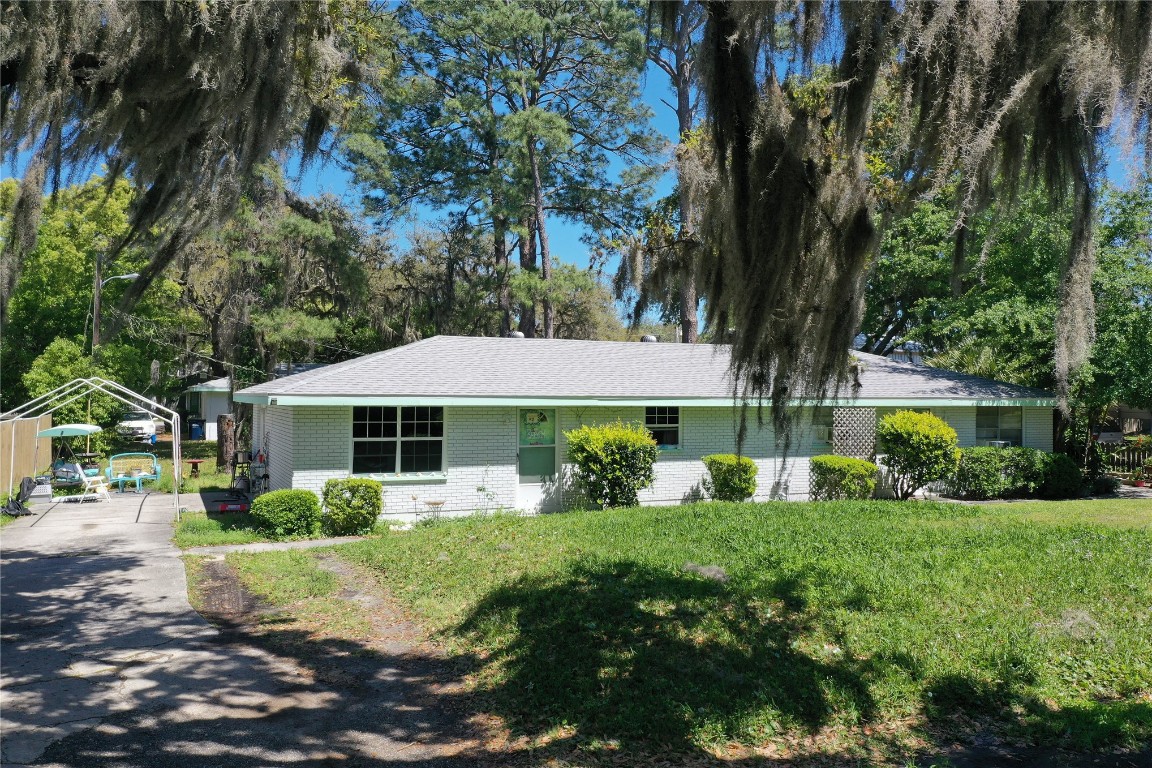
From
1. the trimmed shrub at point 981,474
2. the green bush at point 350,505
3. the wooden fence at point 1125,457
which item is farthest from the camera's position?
the wooden fence at point 1125,457

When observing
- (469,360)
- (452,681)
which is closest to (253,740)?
(452,681)

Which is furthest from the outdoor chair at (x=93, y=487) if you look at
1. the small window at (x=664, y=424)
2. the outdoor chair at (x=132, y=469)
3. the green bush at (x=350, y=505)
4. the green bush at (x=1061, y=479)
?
the green bush at (x=1061, y=479)

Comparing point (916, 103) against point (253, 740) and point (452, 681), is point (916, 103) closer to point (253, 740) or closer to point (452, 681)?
point (452, 681)

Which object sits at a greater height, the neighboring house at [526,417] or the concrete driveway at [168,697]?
the neighboring house at [526,417]

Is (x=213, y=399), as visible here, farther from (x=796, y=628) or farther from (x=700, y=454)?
(x=796, y=628)

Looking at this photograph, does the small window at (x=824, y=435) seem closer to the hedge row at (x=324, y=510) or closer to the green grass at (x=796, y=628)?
the green grass at (x=796, y=628)

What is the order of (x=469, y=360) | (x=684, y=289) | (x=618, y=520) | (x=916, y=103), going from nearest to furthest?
(x=916, y=103) < (x=684, y=289) < (x=618, y=520) < (x=469, y=360)

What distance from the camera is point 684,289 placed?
666cm

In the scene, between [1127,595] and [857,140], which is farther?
[1127,595]

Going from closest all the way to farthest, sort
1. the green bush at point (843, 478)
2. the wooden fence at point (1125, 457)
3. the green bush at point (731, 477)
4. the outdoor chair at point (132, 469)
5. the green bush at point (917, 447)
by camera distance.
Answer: the green bush at point (731, 477) → the green bush at point (843, 478) → the green bush at point (917, 447) → the outdoor chair at point (132, 469) → the wooden fence at point (1125, 457)

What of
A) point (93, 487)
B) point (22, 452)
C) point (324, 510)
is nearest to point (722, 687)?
point (324, 510)

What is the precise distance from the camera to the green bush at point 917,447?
15.7m

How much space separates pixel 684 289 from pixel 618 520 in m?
5.46

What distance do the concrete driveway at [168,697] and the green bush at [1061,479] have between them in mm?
15988
